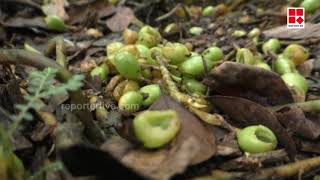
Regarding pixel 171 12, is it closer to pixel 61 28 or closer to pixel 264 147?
pixel 61 28

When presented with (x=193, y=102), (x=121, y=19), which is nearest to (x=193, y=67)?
(x=193, y=102)

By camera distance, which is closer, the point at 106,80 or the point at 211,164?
the point at 211,164

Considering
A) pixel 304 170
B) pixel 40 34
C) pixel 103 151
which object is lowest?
pixel 304 170

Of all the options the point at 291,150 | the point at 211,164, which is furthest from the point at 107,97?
the point at 291,150

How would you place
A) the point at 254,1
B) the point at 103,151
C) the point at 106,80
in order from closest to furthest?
the point at 103,151 < the point at 106,80 < the point at 254,1

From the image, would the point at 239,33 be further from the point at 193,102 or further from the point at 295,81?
the point at 193,102

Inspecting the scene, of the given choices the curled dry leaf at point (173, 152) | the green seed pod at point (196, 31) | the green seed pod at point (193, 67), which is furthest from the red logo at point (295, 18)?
the curled dry leaf at point (173, 152)

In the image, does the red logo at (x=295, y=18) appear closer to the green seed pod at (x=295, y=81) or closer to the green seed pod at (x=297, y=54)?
the green seed pod at (x=297, y=54)
